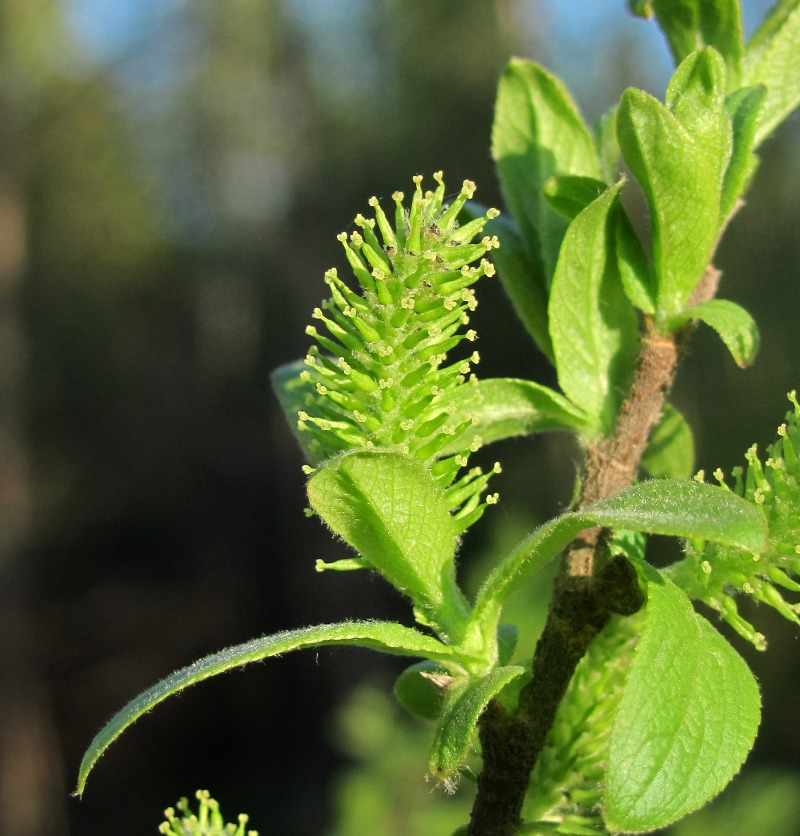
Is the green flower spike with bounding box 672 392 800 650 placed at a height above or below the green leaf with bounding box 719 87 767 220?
below

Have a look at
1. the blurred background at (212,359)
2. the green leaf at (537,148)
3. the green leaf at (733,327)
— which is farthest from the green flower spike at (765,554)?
the blurred background at (212,359)

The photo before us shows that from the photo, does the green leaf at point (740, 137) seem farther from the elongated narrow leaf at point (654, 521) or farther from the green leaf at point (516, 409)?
the elongated narrow leaf at point (654, 521)

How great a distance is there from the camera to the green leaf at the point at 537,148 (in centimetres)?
101

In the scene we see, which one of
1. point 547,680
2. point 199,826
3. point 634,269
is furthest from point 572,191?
point 199,826

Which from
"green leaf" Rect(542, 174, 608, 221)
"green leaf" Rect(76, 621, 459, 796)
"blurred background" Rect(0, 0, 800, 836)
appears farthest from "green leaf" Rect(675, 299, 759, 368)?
"blurred background" Rect(0, 0, 800, 836)

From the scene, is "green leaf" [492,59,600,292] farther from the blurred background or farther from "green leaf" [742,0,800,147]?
the blurred background

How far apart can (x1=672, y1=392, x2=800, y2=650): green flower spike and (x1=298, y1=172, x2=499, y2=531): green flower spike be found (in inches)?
7.5

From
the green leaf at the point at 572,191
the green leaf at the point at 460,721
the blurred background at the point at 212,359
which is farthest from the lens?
the blurred background at the point at 212,359

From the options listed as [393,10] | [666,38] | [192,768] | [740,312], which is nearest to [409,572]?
[740,312]

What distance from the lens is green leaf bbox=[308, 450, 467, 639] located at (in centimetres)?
71

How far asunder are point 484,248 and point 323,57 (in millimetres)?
16874

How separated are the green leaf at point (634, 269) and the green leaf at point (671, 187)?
0.05ft

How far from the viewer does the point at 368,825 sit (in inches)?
111

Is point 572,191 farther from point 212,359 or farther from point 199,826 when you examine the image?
point 212,359
